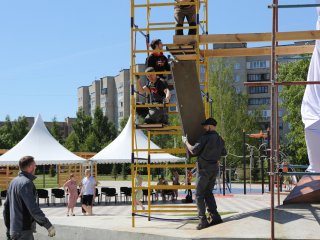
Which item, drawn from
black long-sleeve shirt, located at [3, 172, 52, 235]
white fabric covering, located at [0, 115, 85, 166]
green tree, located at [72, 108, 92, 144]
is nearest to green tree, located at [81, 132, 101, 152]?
green tree, located at [72, 108, 92, 144]

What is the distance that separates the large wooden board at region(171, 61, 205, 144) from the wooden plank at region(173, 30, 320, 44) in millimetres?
584

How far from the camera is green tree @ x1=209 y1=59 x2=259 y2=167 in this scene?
65.6 m

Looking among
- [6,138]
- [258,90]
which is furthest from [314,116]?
[258,90]

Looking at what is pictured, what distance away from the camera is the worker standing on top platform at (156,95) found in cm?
1179

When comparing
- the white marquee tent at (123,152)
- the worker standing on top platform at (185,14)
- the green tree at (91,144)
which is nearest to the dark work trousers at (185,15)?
the worker standing on top platform at (185,14)

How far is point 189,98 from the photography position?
1128 cm

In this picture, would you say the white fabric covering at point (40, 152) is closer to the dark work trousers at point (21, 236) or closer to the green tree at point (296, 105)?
the dark work trousers at point (21, 236)

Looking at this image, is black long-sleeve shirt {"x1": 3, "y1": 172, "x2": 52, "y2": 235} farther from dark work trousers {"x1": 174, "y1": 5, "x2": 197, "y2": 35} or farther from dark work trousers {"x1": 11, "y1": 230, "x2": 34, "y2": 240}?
dark work trousers {"x1": 174, "y1": 5, "x2": 197, "y2": 35}

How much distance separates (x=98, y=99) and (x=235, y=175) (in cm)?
9036

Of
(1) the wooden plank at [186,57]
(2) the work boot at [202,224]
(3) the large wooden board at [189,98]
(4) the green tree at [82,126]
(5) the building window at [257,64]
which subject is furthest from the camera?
(5) the building window at [257,64]

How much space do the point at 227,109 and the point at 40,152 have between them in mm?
40581

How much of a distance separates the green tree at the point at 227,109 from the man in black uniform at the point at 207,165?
53.6 metres

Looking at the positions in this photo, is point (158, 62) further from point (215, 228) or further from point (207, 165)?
point (215, 228)

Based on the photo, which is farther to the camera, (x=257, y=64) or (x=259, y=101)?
(x=259, y=101)
